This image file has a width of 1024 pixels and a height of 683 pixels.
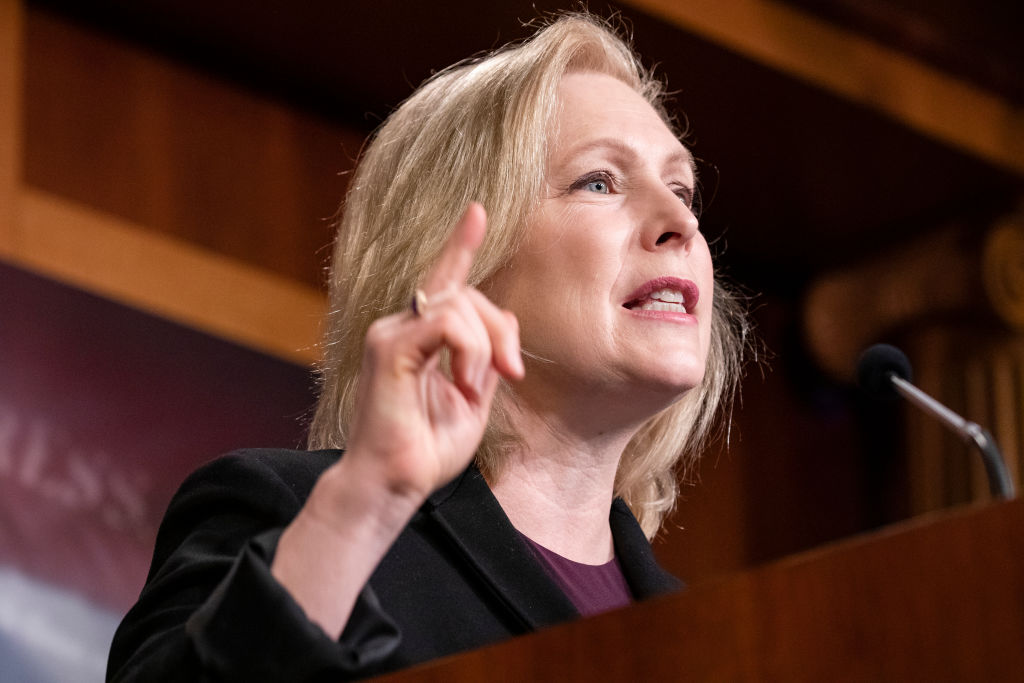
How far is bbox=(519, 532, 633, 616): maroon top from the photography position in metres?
1.38

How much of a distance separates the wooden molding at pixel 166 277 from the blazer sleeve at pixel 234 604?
5.91 feet

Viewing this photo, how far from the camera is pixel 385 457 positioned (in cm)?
92

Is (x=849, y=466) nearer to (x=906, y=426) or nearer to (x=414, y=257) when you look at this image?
(x=906, y=426)

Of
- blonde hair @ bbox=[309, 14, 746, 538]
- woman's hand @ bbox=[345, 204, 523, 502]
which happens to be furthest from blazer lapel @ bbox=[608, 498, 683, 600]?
woman's hand @ bbox=[345, 204, 523, 502]

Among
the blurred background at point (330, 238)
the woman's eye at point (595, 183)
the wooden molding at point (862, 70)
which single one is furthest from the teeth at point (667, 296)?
the wooden molding at point (862, 70)

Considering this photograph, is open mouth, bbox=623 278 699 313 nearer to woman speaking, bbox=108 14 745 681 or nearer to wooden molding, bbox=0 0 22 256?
woman speaking, bbox=108 14 745 681

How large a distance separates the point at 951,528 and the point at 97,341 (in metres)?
2.44

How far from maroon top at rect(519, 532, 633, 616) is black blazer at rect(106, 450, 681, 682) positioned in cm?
10

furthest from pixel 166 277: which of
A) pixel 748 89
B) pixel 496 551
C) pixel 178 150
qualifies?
pixel 496 551

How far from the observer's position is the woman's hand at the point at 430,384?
0.92 m

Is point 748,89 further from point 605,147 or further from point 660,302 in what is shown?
point 660,302

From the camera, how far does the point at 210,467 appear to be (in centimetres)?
120

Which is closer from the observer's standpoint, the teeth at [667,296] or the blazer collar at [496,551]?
the blazer collar at [496,551]

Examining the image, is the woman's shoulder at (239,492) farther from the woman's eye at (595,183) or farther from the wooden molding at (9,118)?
the wooden molding at (9,118)
